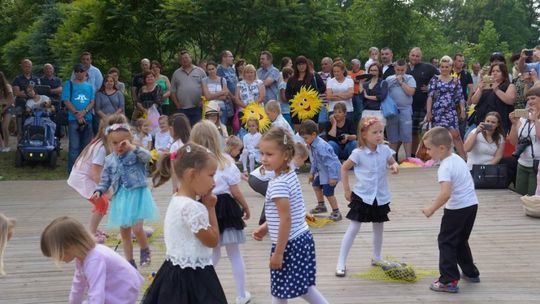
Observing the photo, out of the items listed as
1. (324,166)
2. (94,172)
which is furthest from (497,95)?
(94,172)

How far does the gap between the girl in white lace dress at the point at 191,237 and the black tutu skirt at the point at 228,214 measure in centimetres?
155

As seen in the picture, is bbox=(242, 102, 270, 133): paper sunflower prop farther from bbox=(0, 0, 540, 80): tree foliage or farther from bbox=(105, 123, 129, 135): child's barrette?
bbox=(105, 123, 129, 135): child's barrette

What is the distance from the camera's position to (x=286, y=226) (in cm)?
471

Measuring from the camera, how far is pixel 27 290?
640 centimetres

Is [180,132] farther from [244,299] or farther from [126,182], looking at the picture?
[244,299]

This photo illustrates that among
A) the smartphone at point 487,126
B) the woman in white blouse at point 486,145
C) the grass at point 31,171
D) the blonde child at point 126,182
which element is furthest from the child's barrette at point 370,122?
the grass at point 31,171

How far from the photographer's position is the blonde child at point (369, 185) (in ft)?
21.6

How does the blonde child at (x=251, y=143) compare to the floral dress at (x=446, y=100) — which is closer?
the blonde child at (x=251, y=143)

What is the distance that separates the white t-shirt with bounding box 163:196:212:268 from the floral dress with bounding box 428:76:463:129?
8.90 metres

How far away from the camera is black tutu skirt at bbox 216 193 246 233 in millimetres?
5965

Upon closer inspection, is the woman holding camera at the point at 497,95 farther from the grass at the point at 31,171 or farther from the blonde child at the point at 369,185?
the grass at the point at 31,171

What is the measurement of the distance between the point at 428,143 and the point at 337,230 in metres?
Answer: 2.53

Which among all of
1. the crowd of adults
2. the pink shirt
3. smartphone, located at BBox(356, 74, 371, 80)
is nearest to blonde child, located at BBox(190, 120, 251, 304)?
the pink shirt

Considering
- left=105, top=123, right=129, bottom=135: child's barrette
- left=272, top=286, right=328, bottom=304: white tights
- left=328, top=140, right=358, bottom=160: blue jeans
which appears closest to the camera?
left=272, top=286, right=328, bottom=304: white tights
